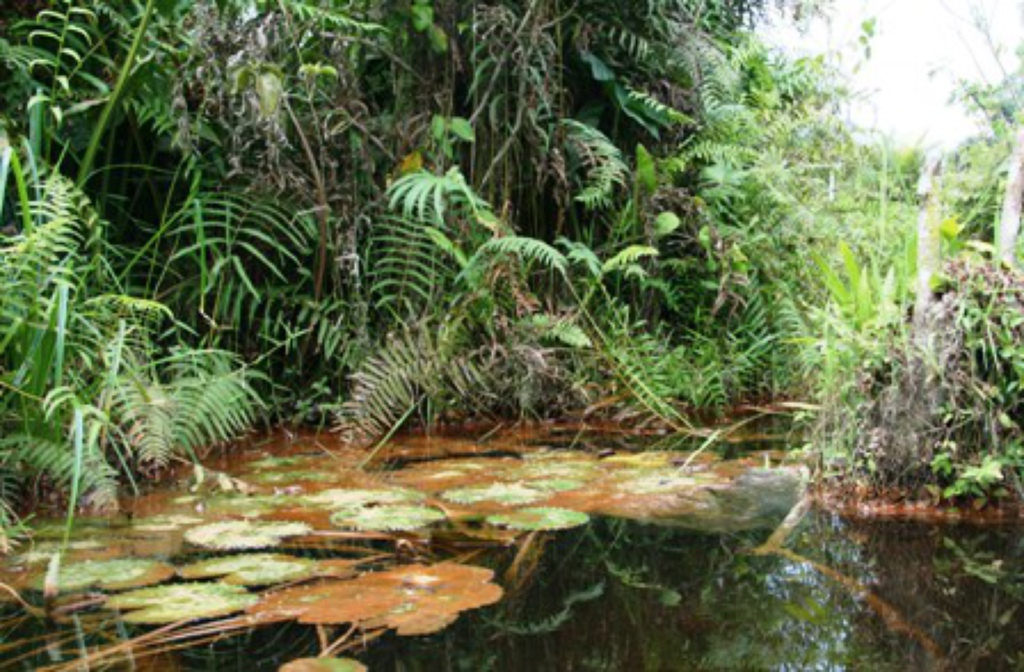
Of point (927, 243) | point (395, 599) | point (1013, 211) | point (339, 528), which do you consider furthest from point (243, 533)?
point (1013, 211)

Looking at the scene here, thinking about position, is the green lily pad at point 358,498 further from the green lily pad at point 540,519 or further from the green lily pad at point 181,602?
the green lily pad at point 181,602

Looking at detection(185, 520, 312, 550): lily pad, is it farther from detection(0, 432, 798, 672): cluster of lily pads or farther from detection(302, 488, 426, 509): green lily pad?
detection(302, 488, 426, 509): green lily pad

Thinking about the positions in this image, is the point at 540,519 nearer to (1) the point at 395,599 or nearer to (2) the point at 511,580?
(2) the point at 511,580

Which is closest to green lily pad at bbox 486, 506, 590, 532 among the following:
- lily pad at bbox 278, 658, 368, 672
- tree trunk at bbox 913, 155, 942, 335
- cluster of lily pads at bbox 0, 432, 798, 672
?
cluster of lily pads at bbox 0, 432, 798, 672

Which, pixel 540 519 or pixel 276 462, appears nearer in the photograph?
pixel 540 519

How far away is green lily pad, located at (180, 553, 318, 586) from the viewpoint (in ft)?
5.26

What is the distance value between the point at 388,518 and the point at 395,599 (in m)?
0.51

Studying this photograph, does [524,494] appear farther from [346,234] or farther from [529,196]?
[529,196]

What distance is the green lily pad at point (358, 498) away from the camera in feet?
7.06

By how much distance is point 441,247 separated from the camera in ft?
10.8

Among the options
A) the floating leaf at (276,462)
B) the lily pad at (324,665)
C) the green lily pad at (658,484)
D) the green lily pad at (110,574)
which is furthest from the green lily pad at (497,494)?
the lily pad at (324,665)

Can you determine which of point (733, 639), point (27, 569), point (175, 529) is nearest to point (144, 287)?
point (175, 529)

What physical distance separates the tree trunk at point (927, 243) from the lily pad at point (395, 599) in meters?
1.20

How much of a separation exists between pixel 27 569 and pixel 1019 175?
242 centimetres
